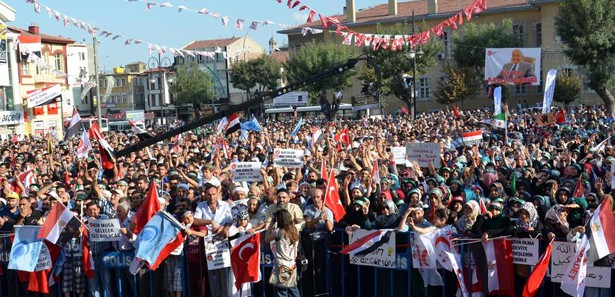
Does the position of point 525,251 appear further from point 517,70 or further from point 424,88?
point 424,88

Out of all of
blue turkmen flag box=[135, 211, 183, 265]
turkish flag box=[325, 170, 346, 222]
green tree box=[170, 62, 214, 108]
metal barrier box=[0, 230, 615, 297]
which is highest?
green tree box=[170, 62, 214, 108]

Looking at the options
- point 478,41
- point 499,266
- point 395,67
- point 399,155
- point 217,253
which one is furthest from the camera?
point 478,41

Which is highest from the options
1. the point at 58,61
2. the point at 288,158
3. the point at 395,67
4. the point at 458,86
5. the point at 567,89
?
the point at 58,61

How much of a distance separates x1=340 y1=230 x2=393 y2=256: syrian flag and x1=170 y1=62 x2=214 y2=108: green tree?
79.6m

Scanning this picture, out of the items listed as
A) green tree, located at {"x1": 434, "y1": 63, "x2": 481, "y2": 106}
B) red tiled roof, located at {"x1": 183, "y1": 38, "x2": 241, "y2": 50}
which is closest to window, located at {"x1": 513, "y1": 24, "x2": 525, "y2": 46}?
green tree, located at {"x1": 434, "y1": 63, "x2": 481, "y2": 106}

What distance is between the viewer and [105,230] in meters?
10.5

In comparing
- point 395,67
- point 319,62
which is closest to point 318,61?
point 319,62

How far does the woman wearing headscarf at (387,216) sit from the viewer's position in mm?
9930

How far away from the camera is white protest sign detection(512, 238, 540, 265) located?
8.86 metres

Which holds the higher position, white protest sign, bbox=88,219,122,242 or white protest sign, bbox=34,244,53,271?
white protest sign, bbox=88,219,122,242

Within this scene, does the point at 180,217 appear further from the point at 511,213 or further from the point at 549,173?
the point at 549,173

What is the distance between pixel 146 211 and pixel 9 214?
95.6 inches

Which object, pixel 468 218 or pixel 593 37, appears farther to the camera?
pixel 593 37

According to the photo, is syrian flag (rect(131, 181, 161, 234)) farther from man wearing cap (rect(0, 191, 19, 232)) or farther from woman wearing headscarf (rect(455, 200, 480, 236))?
woman wearing headscarf (rect(455, 200, 480, 236))
